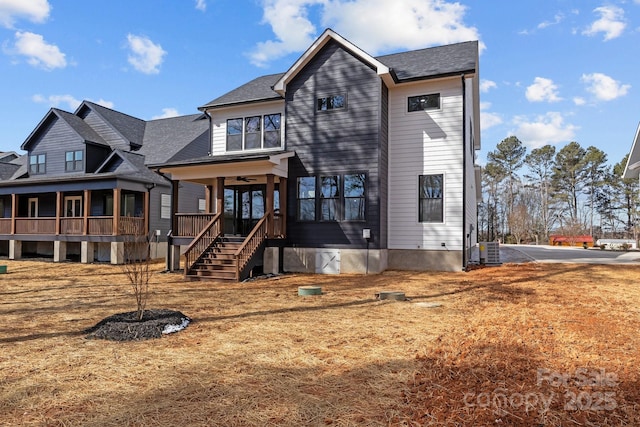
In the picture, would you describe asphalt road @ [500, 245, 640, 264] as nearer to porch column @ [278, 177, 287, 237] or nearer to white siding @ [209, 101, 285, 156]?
porch column @ [278, 177, 287, 237]

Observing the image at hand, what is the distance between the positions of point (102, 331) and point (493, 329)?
5542mm

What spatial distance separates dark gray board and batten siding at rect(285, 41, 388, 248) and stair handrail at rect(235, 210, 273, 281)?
3.94 ft

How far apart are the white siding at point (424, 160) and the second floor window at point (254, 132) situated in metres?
4.57

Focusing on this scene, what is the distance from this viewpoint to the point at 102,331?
5238 millimetres

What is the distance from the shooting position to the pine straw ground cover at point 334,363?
2.92 meters

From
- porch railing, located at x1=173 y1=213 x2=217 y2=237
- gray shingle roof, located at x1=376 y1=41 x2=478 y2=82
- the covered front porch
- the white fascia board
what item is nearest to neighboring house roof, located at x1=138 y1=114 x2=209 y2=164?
the covered front porch

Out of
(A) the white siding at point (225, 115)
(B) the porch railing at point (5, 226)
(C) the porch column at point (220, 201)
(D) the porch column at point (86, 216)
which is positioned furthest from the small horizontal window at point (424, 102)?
(B) the porch railing at point (5, 226)

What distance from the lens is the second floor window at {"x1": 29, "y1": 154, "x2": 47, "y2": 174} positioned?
2131cm

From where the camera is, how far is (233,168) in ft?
43.3

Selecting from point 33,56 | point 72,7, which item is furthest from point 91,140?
point 72,7

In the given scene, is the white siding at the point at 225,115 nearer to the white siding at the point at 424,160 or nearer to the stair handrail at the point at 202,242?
the stair handrail at the point at 202,242

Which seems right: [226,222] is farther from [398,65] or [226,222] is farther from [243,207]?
[398,65]

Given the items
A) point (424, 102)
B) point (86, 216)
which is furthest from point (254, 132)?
point (86, 216)

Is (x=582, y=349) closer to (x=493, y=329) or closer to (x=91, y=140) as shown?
(x=493, y=329)
